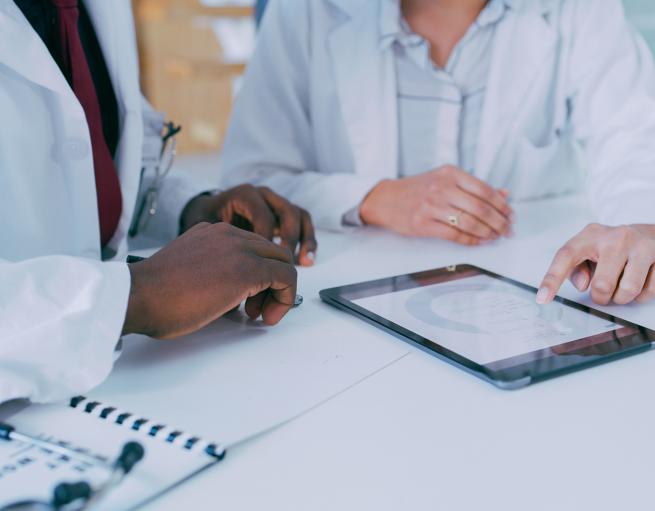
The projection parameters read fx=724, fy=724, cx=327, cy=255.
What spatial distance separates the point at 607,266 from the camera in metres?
0.75

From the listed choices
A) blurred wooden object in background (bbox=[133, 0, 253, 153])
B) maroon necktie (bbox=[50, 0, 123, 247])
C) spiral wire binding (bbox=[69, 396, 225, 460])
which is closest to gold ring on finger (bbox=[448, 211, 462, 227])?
maroon necktie (bbox=[50, 0, 123, 247])

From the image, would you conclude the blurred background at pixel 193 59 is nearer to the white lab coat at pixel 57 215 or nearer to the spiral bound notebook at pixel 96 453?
the white lab coat at pixel 57 215

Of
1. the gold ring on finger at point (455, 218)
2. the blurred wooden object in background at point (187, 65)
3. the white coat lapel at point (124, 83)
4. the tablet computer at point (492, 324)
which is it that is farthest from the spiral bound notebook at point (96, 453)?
the blurred wooden object in background at point (187, 65)

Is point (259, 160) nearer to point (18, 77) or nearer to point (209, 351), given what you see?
point (18, 77)

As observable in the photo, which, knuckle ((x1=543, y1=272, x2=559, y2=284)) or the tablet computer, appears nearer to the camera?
the tablet computer

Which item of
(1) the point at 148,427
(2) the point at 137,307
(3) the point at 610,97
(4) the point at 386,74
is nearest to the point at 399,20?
(4) the point at 386,74

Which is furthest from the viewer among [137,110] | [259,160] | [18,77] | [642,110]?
[259,160]

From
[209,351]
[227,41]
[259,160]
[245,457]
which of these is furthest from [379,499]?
[227,41]

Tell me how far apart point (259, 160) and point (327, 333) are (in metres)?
0.69

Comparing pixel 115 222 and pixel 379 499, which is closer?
pixel 379 499

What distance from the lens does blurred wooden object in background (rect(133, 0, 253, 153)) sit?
378cm

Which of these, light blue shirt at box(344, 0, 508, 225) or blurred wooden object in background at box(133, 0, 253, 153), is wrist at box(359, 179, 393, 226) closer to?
light blue shirt at box(344, 0, 508, 225)

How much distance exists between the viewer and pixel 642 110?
1180mm

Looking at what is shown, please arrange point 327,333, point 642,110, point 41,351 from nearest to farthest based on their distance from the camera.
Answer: point 41,351
point 327,333
point 642,110
